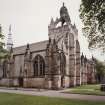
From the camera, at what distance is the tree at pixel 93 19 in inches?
785

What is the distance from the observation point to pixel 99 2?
19.4 metres

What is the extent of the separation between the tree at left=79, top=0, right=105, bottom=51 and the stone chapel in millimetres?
19936

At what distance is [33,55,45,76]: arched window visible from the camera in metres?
44.8

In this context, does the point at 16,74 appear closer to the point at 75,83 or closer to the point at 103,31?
the point at 75,83

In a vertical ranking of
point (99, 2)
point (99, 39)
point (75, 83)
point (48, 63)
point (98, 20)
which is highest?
point (99, 2)

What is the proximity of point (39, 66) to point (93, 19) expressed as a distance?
84.4 feet

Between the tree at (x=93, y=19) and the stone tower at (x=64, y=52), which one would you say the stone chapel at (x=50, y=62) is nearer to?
the stone tower at (x=64, y=52)

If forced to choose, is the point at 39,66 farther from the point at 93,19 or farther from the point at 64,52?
the point at 93,19

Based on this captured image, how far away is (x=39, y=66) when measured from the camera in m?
Answer: 45.4

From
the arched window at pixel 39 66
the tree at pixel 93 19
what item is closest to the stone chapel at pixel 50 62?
the arched window at pixel 39 66

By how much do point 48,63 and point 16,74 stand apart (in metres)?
12.7

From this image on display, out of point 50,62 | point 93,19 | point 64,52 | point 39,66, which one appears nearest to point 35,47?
point 39,66

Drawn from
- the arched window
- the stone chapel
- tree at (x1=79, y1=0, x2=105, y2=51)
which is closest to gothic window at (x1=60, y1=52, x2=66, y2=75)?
the stone chapel

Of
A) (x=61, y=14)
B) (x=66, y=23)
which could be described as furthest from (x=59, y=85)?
(x=61, y=14)
